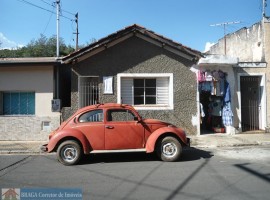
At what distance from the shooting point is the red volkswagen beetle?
27.6 ft

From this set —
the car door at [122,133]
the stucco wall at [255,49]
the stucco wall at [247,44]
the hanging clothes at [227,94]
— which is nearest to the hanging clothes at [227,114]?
the hanging clothes at [227,94]

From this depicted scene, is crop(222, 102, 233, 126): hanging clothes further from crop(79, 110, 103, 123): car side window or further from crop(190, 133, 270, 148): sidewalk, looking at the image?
crop(79, 110, 103, 123): car side window

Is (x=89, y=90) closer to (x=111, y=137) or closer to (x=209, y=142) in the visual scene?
(x=111, y=137)

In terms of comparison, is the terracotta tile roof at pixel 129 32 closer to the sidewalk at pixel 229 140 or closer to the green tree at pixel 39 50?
the sidewalk at pixel 229 140

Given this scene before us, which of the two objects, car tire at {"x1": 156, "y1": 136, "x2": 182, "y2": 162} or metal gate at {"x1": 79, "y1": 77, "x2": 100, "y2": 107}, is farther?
metal gate at {"x1": 79, "y1": 77, "x2": 100, "y2": 107}

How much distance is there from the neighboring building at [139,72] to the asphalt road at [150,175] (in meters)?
3.62

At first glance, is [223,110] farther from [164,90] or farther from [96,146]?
[96,146]

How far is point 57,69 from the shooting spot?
1316 centimetres

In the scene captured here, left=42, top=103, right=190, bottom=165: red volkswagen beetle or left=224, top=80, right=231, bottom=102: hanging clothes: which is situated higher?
left=224, top=80, right=231, bottom=102: hanging clothes

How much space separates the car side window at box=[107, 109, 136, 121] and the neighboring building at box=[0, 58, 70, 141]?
484 cm

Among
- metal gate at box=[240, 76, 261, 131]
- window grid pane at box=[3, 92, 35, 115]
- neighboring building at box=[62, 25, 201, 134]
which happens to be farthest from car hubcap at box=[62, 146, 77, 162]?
metal gate at box=[240, 76, 261, 131]

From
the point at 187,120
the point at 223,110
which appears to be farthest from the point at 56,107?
the point at 223,110

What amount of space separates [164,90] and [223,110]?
2.83m

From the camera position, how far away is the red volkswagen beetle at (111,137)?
841cm
